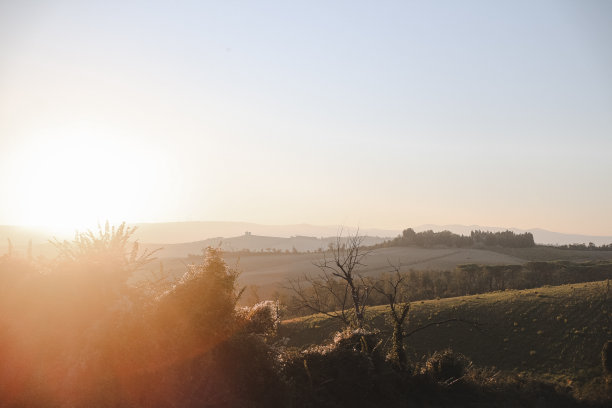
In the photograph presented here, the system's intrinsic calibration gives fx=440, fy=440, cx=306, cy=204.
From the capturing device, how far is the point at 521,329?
39.4 m

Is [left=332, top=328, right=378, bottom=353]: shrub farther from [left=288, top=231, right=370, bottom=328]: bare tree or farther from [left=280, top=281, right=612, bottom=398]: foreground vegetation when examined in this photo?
[left=280, top=281, right=612, bottom=398]: foreground vegetation

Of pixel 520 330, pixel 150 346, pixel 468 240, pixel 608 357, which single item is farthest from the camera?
pixel 468 240

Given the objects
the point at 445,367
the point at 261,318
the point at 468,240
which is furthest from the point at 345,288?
the point at 468,240

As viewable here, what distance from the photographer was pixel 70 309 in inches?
333

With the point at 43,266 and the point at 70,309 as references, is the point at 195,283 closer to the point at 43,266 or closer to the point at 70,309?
the point at 70,309

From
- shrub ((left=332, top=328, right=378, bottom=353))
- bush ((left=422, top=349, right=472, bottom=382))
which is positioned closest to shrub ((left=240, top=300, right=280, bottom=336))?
shrub ((left=332, top=328, right=378, bottom=353))

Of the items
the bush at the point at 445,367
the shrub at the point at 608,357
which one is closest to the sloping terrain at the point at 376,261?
the shrub at the point at 608,357

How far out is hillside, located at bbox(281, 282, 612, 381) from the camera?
112 feet

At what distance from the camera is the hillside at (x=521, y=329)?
3403 centimetres

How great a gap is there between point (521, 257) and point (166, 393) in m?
123

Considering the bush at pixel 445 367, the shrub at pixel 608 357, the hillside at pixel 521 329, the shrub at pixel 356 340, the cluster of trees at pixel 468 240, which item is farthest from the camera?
the cluster of trees at pixel 468 240

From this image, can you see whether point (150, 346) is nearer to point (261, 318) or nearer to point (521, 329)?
point (261, 318)

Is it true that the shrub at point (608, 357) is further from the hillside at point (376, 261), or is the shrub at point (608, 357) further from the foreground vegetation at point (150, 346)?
the hillside at point (376, 261)

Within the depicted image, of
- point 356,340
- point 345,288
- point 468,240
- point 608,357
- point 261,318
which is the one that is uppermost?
point 468,240
